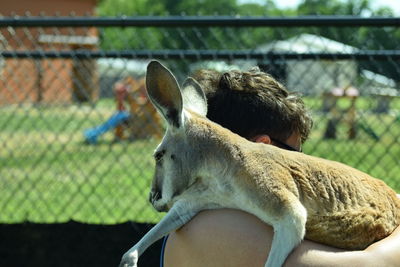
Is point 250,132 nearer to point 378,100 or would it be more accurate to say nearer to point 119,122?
point 378,100

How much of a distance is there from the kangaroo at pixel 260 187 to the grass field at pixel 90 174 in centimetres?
244

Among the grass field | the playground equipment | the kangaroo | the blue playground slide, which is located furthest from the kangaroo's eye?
the blue playground slide

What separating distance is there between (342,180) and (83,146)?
700 centimetres

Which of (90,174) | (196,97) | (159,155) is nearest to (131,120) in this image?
(90,174)

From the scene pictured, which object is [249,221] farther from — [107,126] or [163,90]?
[107,126]

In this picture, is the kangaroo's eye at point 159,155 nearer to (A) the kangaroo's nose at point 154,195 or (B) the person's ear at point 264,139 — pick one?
(A) the kangaroo's nose at point 154,195

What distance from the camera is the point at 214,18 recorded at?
3986 millimetres

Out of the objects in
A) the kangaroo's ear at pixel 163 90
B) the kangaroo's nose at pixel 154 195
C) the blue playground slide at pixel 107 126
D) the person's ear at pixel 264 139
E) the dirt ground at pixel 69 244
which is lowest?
the blue playground slide at pixel 107 126

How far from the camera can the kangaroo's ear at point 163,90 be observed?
2.12 meters

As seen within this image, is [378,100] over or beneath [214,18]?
beneath

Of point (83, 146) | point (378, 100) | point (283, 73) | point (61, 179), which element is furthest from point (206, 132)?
point (83, 146)

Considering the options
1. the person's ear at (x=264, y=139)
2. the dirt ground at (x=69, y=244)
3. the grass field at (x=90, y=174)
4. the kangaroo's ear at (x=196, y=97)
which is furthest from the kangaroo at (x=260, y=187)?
the grass field at (x=90, y=174)

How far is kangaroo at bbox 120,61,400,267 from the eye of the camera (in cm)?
199

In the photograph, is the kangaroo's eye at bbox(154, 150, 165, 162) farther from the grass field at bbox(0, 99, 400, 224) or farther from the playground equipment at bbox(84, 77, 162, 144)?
the playground equipment at bbox(84, 77, 162, 144)
